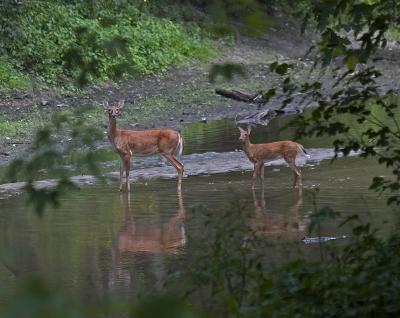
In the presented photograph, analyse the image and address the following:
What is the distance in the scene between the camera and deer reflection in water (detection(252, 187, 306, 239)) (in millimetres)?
10474

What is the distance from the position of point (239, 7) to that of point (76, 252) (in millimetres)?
7108

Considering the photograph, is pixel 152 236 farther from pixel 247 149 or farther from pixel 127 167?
pixel 247 149

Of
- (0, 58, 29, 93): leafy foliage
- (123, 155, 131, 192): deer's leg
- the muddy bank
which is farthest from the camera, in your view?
(0, 58, 29, 93): leafy foliage

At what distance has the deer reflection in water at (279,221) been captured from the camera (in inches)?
412

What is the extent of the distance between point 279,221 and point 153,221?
1651mm

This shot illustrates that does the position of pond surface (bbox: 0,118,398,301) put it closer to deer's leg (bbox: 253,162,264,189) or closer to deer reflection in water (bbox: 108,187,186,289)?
deer reflection in water (bbox: 108,187,186,289)

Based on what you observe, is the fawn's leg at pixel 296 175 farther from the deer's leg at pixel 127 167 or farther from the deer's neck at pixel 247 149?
the deer's leg at pixel 127 167

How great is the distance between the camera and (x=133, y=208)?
13.6m

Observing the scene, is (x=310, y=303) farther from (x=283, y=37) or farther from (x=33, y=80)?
(x=283, y=37)

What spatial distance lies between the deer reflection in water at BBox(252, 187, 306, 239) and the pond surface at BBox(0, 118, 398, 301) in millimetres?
13

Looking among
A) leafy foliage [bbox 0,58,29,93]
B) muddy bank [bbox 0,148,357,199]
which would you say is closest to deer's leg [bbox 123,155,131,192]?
muddy bank [bbox 0,148,357,199]

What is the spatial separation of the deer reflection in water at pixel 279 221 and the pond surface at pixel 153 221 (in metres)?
0.01

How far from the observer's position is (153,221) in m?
12.4

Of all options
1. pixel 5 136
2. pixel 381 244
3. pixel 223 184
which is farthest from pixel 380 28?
pixel 5 136
